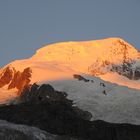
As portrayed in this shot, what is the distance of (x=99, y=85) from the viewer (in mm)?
190125

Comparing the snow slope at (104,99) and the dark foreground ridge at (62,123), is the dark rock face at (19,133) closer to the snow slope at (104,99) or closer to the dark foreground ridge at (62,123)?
the dark foreground ridge at (62,123)

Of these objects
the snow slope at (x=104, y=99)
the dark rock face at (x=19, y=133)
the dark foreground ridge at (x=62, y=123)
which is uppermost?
the snow slope at (x=104, y=99)

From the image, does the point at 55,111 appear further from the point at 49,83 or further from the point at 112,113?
the point at 49,83

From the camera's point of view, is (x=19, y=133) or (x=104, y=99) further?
(x=104, y=99)

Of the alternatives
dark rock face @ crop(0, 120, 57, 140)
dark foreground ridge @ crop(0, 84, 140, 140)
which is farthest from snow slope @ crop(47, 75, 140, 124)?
dark rock face @ crop(0, 120, 57, 140)

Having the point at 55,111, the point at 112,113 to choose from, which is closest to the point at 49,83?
the point at 112,113

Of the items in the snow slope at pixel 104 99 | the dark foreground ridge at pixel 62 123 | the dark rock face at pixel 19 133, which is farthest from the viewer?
the snow slope at pixel 104 99

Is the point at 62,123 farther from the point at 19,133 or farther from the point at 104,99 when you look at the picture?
the point at 104,99

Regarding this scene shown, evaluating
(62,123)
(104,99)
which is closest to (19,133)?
(62,123)

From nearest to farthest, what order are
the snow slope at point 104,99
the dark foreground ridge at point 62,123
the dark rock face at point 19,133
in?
the dark rock face at point 19,133 → the dark foreground ridge at point 62,123 → the snow slope at point 104,99

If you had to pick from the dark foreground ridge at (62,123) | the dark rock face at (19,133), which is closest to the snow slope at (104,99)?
the dark foreground ridge at (62,123)

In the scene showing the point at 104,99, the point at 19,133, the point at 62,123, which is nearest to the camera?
the point at 19,133

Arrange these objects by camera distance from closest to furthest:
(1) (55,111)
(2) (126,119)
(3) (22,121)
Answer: (3) (22,121), (1) (55,111), (2) (126,119)

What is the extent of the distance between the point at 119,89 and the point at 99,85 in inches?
225
